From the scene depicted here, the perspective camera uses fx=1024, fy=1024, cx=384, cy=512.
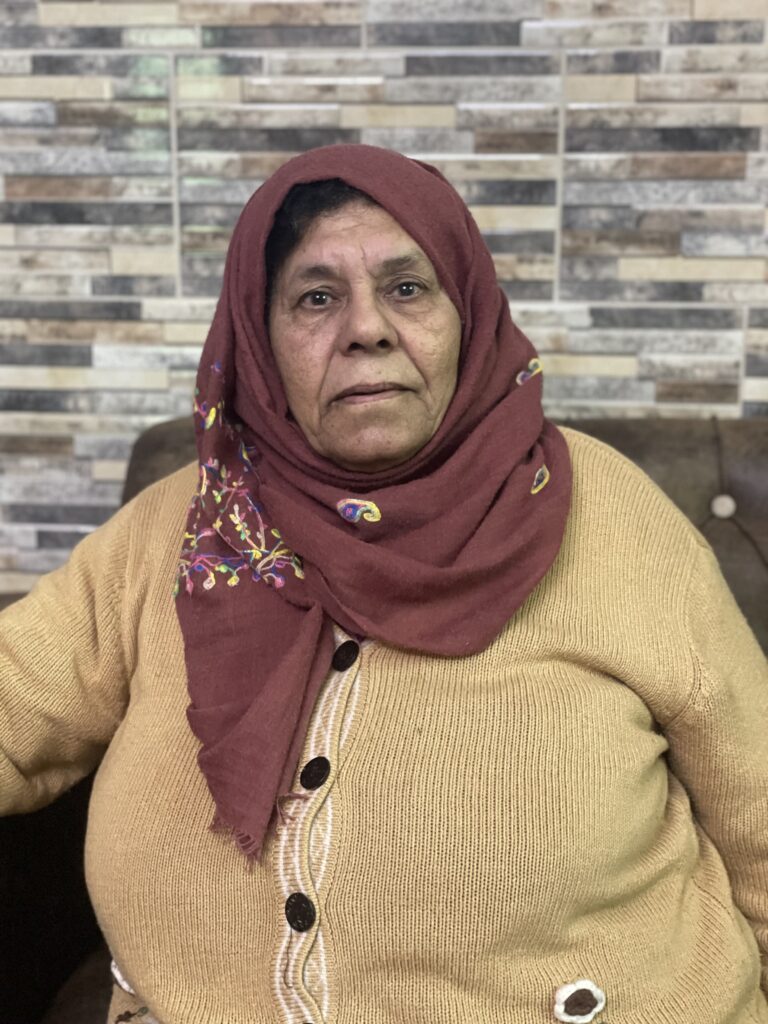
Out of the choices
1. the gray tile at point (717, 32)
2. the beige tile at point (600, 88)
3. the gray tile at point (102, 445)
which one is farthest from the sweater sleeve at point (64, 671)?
the gray tile at point (717, 32)

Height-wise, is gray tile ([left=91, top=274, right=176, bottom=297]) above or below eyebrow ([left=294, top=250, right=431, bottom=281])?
below

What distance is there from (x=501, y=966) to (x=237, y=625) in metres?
0.44

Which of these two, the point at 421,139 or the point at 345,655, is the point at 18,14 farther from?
the point at 345,655


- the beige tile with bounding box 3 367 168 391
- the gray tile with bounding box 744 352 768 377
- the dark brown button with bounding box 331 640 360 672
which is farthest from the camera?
the beige tile with bounding box 3 367 168 391

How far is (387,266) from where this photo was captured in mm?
1120

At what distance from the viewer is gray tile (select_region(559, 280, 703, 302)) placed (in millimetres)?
1592

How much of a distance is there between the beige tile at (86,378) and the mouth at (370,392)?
2.24 ft

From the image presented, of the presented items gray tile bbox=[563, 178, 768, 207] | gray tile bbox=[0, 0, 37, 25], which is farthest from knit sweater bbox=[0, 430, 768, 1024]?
gray tile bbox=[0, 0, 37, 25]

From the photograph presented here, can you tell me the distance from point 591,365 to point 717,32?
0.52 metres

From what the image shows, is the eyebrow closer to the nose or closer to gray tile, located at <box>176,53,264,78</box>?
the nose

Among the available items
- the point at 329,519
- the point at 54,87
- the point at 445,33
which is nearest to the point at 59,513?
the point at 54,87

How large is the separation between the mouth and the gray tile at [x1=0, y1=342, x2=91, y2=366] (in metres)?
0.76

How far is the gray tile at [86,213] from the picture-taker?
5.40 ft

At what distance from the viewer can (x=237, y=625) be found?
1115 millimetres
